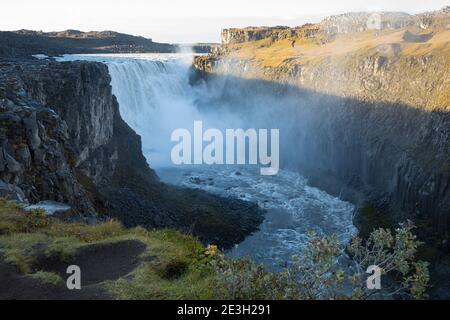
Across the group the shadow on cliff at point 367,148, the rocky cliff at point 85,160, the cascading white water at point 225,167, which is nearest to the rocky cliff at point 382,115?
the shadow on cliff at point 367,148

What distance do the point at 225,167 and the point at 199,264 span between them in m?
55.1

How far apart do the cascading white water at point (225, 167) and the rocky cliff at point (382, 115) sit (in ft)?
13.3

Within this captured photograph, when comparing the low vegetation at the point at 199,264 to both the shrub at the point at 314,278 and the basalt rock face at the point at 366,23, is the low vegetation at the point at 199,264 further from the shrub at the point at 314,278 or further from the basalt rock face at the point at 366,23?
the basalt rock face at the point at 366,23

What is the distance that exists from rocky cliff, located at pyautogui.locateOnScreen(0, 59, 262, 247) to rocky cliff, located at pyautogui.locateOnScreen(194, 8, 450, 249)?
1464 cm

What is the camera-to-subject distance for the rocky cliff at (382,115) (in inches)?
1609

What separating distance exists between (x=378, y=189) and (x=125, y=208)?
2711 cm

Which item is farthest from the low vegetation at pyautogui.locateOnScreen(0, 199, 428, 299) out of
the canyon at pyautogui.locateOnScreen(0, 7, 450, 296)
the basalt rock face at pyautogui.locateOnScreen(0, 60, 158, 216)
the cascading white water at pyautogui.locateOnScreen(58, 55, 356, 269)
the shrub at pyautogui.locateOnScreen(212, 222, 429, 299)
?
the cascading white water at pyautogui.locateOnScreen(58, 55, 356, 269)

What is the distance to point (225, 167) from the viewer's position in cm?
6762

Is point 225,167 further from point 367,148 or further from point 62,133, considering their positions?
point 62,133

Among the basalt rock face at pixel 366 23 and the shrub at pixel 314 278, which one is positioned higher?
the basalt rock face at pixel 366 23

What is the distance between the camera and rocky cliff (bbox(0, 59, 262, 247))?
23000mm

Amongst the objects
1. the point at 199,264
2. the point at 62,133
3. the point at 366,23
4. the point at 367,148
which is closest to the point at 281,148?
the point at 367,148

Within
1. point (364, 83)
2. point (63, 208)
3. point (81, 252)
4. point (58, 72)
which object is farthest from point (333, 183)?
point (81, 252)
